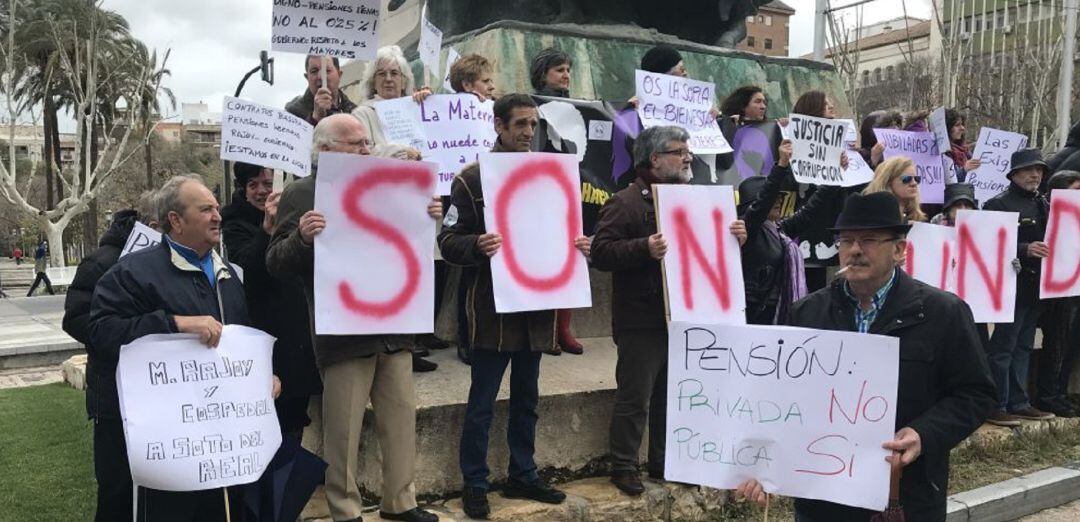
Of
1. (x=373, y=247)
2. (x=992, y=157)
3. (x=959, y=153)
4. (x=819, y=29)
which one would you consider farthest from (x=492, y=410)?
(x=819, y=29)

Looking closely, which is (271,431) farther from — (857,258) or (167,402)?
(857,258)

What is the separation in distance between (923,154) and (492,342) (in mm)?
4368

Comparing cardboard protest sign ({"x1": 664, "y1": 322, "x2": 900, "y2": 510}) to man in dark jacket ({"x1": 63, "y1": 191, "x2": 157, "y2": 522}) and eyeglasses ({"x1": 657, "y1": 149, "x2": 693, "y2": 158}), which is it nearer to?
eyeglasses ({"x1": 657, "y1": 149, "x2": 693, "y2": 158})

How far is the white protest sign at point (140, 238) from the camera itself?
13.4 feet

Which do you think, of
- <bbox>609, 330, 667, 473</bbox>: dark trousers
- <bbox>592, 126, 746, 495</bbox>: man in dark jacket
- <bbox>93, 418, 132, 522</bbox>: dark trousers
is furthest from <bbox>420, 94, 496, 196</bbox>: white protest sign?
<bbox>93, 418, 132, 522</bbox>: dark trousers

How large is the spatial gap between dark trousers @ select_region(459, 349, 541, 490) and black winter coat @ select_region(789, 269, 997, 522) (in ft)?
5.81

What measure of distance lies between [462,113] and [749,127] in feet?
7.94

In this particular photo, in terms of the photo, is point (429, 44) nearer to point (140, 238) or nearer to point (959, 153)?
point (140, 238)

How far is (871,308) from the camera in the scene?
8.82 feet

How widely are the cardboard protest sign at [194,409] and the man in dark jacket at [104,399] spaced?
1.04 feet

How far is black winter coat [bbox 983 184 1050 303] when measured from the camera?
19.5 ft

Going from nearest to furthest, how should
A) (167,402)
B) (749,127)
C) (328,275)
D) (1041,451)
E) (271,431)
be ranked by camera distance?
(167,402) < (271,431) < (328,275) < (1041,451) < (749,127)

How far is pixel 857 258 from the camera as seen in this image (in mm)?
2615

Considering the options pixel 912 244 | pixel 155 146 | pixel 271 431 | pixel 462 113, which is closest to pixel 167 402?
pixel 271 431
